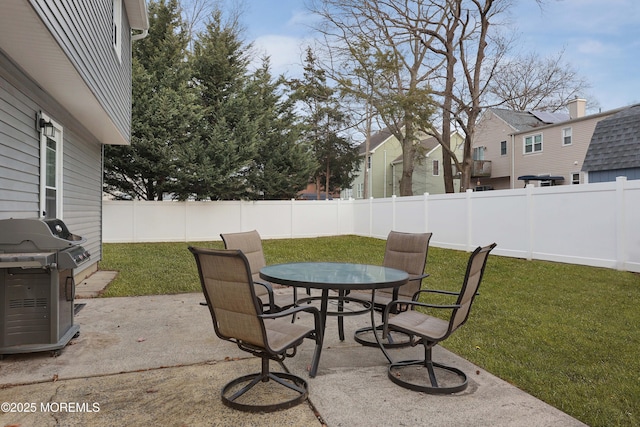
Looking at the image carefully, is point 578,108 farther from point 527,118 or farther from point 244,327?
point 244,327

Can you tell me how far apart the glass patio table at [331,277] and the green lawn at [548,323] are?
109 cm

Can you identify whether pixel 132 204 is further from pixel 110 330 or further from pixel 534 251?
pixel 534 251

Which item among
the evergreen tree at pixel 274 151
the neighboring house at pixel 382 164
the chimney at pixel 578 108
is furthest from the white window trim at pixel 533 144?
the evergreen tree at pixel 274 151

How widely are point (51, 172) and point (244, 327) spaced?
5.08 m

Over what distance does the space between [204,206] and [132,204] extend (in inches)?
100

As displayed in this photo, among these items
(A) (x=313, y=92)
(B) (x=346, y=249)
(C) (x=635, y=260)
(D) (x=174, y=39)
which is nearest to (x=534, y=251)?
(C) (x=635, y=260)

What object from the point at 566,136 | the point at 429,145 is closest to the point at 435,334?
the point at 566,136

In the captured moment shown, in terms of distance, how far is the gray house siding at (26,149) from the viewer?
4410mm

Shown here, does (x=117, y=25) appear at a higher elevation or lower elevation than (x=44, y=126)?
higher

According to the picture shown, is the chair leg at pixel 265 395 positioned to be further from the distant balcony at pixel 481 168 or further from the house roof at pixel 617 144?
the distant balcony at pixel 481 168

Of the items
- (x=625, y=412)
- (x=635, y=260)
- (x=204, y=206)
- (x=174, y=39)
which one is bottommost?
(x=625, y=412)

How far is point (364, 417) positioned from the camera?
2.78 m

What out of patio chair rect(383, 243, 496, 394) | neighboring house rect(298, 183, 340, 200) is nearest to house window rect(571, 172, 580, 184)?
neighboring house rect(298, 183, 340, 200)

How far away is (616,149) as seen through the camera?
15.9m
